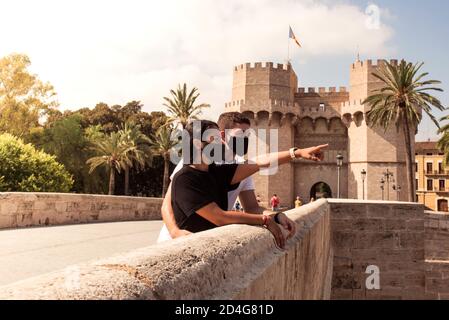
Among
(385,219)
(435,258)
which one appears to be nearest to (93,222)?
(385,219)

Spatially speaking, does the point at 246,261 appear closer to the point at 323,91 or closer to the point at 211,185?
the point at 211,185

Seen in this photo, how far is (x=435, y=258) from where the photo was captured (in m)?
17.7

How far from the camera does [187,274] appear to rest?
1.45 metres

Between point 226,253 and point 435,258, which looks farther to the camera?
point 435,258

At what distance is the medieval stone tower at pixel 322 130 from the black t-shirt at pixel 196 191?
36253mm

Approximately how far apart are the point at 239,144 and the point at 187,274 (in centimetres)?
195

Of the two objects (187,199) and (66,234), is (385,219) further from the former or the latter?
(187,199)

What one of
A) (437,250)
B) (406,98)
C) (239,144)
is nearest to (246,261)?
(239,144)

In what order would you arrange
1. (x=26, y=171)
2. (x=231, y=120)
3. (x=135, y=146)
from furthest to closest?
(x=135, y=146), (x=26, y=171), (x=231, y=120)

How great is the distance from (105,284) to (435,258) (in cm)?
1925

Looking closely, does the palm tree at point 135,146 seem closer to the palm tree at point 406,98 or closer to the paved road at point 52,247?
the palm tree at point 406,98

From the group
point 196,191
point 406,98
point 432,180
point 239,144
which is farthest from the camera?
point 432,180

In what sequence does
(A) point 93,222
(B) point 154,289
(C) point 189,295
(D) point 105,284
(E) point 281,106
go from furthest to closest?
1. (E) point 281,106
2. (A) point 93,222
3. (C) point 189,295
4. (B) point 154,289
5. (D) point 105,284

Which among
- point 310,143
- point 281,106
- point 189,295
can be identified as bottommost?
point 189,295
